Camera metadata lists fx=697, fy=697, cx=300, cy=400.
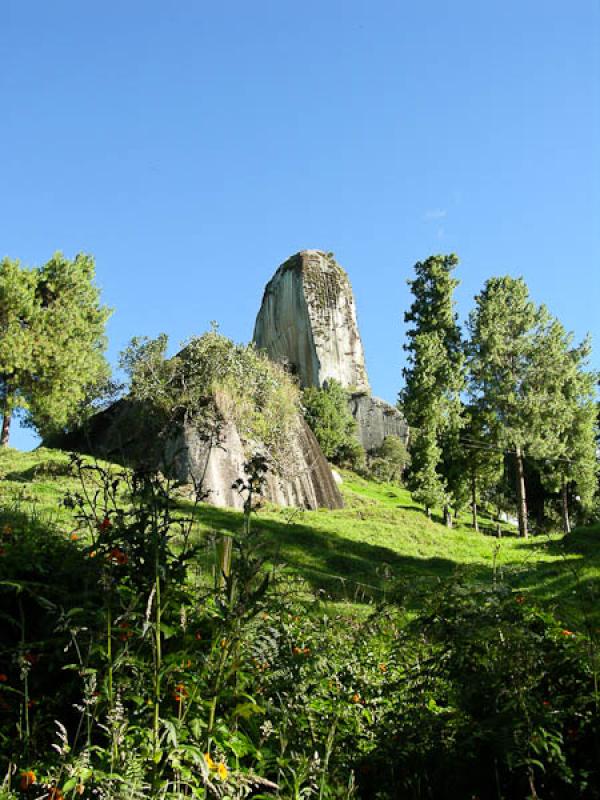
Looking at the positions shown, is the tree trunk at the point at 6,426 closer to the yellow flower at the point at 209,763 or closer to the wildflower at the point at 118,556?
the wildflower at the point at 118,556

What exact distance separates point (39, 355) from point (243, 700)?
2855 centimetres

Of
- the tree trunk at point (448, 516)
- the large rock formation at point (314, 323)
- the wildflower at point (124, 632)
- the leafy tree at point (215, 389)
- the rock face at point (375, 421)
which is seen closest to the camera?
the wildflower at point (124, 632)

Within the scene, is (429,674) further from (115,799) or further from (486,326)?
(486,326)

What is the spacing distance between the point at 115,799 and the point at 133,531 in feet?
3.99

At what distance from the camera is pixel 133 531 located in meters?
3.34

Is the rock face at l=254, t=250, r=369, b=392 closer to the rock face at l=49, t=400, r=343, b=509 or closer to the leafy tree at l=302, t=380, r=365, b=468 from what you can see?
the leafy tree at l=302, t=380, r=365, b=468

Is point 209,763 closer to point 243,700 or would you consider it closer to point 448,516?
point 243,700

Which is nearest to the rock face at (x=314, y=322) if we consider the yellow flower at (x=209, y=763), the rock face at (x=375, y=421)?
the rock face at (x=375, y=421)

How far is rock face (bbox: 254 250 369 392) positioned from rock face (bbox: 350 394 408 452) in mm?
4021

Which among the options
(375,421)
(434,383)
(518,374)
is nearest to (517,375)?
(518,374)

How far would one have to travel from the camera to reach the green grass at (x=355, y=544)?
10734 mm

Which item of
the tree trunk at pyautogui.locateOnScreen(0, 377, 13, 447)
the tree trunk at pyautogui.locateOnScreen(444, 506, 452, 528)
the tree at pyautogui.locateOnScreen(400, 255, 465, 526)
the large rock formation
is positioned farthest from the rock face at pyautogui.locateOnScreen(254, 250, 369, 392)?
the tree trunk at pyautogui.locateOnScreen(0, 377, 13, 447)

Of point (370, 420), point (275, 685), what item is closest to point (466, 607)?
point (275, 685)

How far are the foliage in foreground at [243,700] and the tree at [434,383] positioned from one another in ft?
86.2
